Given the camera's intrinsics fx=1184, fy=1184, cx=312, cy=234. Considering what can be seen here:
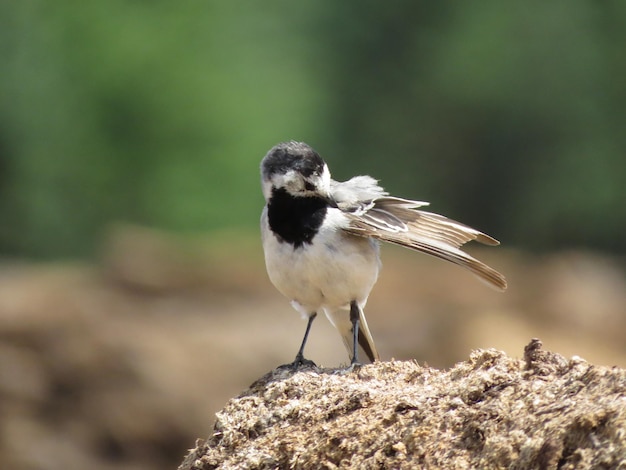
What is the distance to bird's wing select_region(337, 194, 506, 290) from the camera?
7379mm

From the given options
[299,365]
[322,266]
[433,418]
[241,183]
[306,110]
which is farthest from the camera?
[306,110]

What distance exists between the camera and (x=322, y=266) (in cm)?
735

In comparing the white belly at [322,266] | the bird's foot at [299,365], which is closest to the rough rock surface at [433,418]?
the bird's foot at [299,365]

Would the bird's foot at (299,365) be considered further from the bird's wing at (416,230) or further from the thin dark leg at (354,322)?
the bird's wing at (416,230)

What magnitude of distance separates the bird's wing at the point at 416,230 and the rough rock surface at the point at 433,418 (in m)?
1.17

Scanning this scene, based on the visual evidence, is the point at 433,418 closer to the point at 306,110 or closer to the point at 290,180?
the point at 290,180

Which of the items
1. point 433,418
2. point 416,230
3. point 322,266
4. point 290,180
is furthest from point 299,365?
point 433,418

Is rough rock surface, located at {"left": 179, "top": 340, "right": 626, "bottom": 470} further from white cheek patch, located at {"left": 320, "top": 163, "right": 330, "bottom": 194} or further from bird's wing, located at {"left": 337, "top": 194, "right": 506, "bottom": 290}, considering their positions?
white cheek patch, located at {"left": 320, "top": 163, "right": 330, "bottom": 194}

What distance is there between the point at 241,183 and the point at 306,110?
527cm

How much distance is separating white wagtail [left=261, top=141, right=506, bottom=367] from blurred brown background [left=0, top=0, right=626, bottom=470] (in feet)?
24.8

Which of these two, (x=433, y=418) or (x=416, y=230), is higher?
(x=416, y=230)

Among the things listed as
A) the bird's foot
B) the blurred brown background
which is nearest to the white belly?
the bird's foot

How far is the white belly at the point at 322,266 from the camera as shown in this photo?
734 centimetres

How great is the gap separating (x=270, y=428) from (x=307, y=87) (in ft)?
87.8
